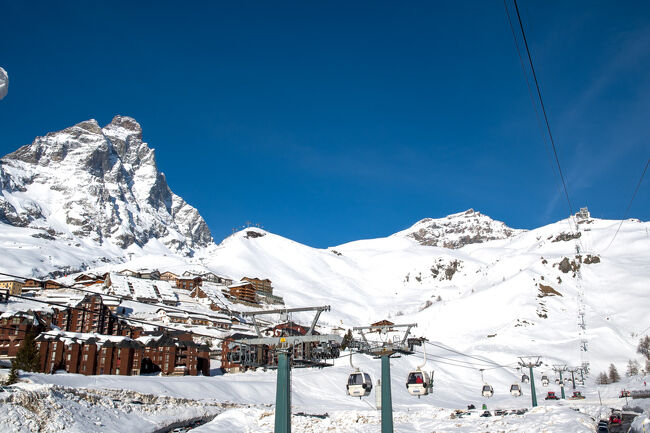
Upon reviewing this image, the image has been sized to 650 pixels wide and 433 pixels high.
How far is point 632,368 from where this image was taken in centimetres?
11162

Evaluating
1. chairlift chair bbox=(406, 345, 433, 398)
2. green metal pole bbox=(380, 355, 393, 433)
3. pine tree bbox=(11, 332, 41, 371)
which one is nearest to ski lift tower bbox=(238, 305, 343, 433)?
green metal pole bbox=(380, 355, 393, 433)

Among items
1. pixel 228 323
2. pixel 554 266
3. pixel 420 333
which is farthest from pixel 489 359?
pixel 554 266

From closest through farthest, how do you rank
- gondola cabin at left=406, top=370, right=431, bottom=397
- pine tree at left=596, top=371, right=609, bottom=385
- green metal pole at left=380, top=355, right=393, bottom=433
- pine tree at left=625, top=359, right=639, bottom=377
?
green metal pole at left=380, top=355, right=393, bottom=433 < gondola cabin at left=406, top=370, right=431, bottom=397 < pine tree at left=596, top=371, right=609, bottom=385 < pine tree at left=625, top=359, right=639, bottom=377

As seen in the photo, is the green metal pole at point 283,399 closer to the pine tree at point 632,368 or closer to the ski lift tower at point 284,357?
the ski lift tower at point 284,357

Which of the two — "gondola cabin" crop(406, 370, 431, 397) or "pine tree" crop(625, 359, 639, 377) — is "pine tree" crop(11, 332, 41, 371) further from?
"pine tree" crop(625, 359, 639, 377)

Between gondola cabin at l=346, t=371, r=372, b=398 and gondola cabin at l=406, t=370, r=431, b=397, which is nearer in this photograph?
gondola cabin at l=346, t=371, r=372, b=398

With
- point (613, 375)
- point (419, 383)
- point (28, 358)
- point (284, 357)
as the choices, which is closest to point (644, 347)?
point (613, 375)

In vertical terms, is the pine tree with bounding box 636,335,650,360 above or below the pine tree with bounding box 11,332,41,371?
above

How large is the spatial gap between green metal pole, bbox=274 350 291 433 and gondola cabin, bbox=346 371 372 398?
24.1 ft

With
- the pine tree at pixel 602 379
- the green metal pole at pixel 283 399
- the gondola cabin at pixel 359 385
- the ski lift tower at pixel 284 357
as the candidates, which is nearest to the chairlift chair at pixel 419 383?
the gondola cabin at pixel 359 385

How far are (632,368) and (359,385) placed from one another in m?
99.1

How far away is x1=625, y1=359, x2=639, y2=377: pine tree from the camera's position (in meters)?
110

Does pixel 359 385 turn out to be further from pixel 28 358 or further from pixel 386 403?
pixel 28 358

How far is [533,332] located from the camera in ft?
447
